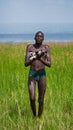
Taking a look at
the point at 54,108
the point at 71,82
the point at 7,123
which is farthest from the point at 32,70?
the point at 71,82

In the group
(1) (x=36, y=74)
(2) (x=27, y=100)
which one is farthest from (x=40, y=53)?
(2) (x=27, y=100)

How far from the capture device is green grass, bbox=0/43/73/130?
200 inches

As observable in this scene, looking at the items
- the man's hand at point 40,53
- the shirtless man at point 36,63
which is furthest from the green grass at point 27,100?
the man's hand at point 40,53

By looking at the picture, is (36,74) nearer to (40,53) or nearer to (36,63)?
(36,63)

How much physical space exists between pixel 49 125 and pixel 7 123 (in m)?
0.59

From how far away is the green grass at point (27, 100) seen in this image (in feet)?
16.7

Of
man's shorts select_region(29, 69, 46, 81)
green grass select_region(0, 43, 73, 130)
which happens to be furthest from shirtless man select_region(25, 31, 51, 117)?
green grass select_region(0, 43, 73, 130)

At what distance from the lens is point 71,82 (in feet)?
24.9

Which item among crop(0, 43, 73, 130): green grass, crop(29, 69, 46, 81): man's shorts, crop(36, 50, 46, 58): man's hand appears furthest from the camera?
crop(0, 43, 73, 130): green grass

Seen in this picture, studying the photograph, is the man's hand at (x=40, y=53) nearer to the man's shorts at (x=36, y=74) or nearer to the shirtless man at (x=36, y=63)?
the shirtless man at (x=36, y=63)

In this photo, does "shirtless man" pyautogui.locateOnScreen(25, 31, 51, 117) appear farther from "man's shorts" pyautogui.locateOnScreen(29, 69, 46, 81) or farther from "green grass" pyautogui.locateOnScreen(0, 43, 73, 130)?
"green grass" pyautogui.locateOnScreen(0, 43, 73, 130)

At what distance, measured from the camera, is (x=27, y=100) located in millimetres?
6355

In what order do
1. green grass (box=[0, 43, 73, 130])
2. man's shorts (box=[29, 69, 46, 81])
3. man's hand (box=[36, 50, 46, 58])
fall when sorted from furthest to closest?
green grass (box=[0, 43, 73, 130])
man's shorts (box=[29, 69, 46, 81])
man's hand (box=[36, 50, 46, 58])

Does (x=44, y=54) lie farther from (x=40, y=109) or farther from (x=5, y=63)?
(x=5, y=63)
